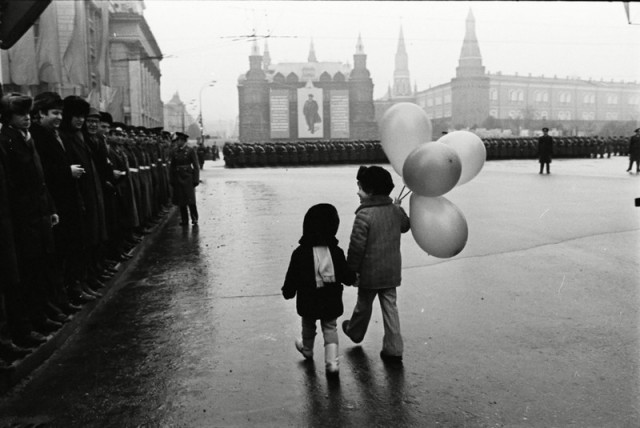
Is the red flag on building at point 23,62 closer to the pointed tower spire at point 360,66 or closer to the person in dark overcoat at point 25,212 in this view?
the person in dark overcoat at point 25,212

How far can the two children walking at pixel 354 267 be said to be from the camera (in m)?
4.45

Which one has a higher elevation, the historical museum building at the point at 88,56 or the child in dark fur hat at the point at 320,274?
the historical museum building at the point at 88,56

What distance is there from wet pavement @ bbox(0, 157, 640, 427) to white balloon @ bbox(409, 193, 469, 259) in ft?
2.68

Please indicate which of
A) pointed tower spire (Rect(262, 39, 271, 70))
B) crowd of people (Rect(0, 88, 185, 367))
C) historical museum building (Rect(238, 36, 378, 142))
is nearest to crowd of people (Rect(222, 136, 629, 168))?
crowd of people (Rect(0, 88, 185, 367))

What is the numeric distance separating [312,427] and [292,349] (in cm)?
145

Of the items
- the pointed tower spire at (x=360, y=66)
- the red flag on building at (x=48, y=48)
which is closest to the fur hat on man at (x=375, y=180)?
the red flag on building at (x=48, y=48)

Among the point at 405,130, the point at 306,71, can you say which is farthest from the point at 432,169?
the point at 306,71

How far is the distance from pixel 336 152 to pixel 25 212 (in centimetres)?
3850

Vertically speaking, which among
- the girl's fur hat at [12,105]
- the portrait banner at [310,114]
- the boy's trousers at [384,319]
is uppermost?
the portrait banner at [310,114]

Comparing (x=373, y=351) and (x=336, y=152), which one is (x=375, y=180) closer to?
(x=373, y=351)

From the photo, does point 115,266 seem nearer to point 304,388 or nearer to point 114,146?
point 114,146

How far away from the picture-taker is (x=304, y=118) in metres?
102

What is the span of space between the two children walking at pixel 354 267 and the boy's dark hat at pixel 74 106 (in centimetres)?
292

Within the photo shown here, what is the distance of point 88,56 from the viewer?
34000mm
